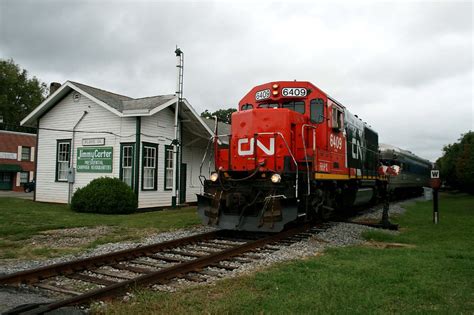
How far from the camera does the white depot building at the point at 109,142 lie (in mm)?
17688

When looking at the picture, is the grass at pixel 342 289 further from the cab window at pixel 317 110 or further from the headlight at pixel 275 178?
the cab window at pixel 317 110

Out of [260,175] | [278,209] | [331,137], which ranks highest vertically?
[331,137]

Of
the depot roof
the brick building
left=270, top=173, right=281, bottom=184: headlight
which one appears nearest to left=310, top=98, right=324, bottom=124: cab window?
left=270, top=173, right=281, bottom=184: headlight

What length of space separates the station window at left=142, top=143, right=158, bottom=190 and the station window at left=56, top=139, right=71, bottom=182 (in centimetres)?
430

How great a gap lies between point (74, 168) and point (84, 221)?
6.80 metres

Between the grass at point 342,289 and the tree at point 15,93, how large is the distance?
185ft

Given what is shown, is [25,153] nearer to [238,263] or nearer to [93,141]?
[93,141]

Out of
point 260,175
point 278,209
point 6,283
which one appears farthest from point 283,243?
point 6,283

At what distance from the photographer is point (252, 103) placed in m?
10.9

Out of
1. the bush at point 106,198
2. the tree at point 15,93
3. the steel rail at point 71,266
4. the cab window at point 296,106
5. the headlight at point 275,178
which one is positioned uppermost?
the tree at point 15,93

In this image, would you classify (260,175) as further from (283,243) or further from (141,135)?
(141,135)

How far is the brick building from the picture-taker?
39.3m

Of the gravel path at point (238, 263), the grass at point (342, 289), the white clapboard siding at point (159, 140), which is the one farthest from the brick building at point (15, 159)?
the grass at point (342, 289)

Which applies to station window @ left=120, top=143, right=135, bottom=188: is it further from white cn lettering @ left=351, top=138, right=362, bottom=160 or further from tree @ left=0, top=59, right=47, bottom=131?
tree @ left=0, top=59, right=47, bottom=131
